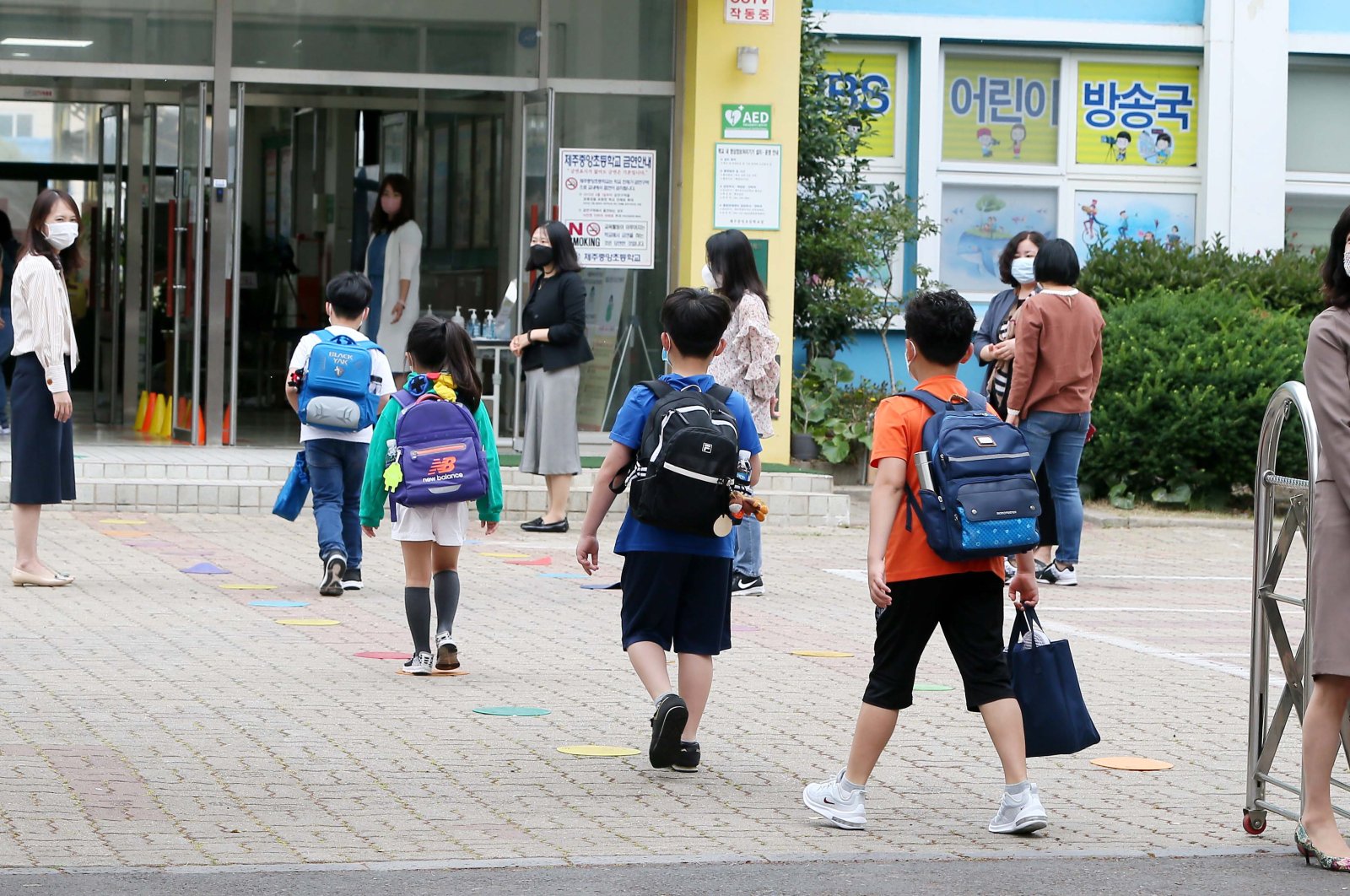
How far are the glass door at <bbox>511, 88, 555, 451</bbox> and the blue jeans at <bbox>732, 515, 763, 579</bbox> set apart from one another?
210 inches

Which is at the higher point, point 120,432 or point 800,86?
point 800,86

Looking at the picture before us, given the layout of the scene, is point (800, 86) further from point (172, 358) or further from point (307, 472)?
point (307, 472)

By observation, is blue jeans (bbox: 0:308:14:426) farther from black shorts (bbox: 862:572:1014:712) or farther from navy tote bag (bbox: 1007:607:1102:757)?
navy tote bag (bbox: 1007:607:1102:757)

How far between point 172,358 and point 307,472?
6244 mm

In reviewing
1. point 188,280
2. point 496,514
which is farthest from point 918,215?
point 496,514

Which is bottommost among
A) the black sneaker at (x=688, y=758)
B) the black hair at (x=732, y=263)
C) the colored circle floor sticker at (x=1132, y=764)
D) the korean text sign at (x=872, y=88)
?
the colored circle floor sticker at (x=1132, y=764)

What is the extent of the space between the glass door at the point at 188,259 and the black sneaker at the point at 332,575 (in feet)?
19.0

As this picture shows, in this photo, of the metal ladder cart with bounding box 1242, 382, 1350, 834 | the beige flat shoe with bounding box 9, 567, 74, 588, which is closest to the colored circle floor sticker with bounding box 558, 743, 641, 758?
the metal ladder cart with bounding box 1242, 382, 1350, 834

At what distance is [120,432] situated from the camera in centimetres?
1652

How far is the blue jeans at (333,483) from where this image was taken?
1007 cm

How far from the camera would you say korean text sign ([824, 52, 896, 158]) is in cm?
1897

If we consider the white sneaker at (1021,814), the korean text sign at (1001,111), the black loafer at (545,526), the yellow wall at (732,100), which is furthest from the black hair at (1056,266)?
the korean text sign at (1001,111)

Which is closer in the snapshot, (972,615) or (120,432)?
(972,615)

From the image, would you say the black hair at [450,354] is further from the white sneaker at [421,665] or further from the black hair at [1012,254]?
the black hair at [1012,254]
